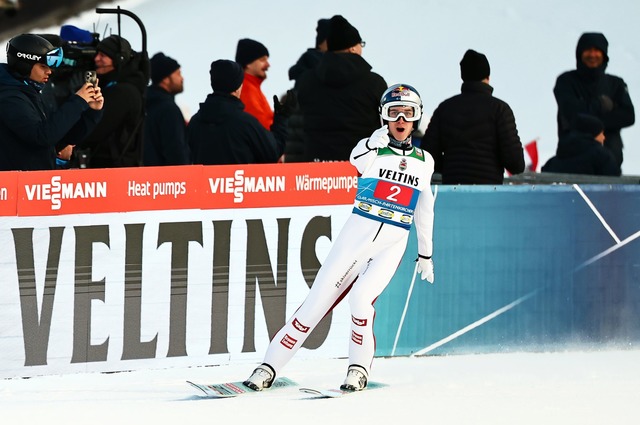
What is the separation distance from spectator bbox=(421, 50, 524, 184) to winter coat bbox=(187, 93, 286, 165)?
1082 mm

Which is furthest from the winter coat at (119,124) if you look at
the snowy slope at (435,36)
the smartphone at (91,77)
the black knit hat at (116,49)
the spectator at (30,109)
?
the snowy slope at (435,36)

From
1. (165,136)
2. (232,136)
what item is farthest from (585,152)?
(165,136)

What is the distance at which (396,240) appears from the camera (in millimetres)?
8477

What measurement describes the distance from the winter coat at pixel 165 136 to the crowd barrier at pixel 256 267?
4.01ft

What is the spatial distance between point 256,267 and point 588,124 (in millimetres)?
4028

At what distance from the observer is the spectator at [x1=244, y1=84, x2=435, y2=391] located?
840cm

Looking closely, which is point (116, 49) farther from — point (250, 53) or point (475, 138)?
point (475, 138)

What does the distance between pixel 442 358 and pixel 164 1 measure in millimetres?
10878

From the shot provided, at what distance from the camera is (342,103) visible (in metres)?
10.4

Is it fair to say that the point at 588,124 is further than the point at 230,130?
Yes

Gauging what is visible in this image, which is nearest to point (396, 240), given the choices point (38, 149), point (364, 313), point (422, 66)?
point (364, 313)

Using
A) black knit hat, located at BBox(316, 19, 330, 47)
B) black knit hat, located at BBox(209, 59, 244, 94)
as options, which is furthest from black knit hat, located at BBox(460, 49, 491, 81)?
black knit hat, located at BBox(316, 19, 330, 47)

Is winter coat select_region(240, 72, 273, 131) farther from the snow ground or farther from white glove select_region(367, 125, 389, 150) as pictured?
white glove select_region(367, 125, 389, 150)

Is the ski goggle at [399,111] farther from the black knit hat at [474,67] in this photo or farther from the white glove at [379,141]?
the black knit hat at [474,67]
